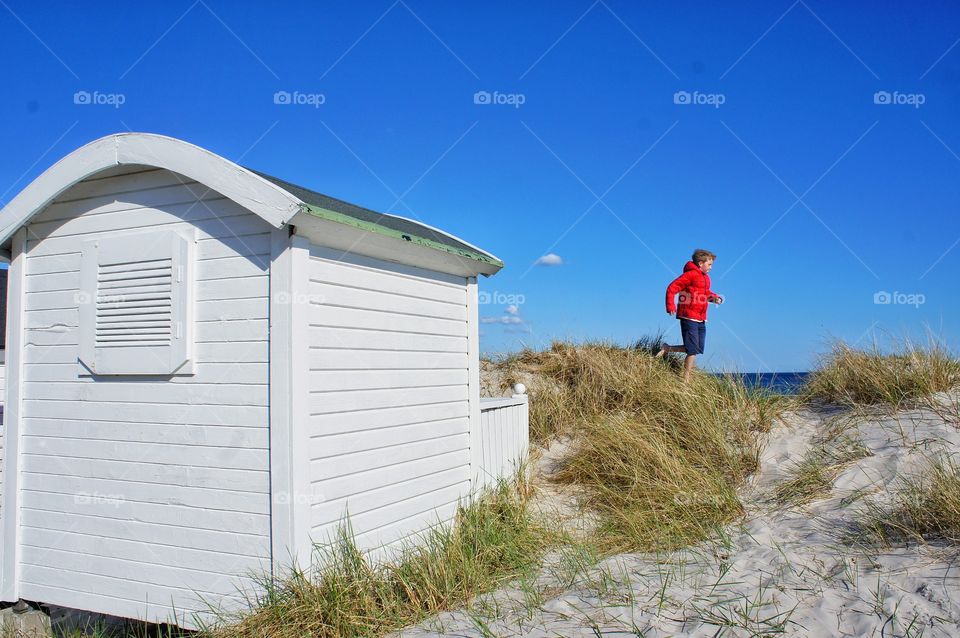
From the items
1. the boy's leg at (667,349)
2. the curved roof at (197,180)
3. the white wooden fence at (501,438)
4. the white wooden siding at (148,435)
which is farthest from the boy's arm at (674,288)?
the white wooden siding at (148,435)

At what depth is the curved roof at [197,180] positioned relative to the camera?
473 centimetres

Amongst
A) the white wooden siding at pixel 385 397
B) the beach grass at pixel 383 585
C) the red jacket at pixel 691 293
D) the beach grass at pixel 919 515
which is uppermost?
the red jacket at pixel 691 293

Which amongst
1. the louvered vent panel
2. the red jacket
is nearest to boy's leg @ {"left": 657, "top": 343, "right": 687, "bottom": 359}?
the red jacket

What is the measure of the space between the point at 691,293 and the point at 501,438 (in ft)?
12.2

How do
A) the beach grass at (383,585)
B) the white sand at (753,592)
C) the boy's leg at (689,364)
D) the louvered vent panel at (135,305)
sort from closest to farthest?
1. the white sand at (753,592)
2. the beach grass at (383,585)
3. the louvered vent panel at (135,305)
4. the boy's leg at (689,364)

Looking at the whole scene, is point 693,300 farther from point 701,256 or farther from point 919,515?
point 919,515

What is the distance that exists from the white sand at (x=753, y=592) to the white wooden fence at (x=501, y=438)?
5.73 ft

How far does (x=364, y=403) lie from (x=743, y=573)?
308cm

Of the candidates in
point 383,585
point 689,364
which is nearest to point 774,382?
point 689,364

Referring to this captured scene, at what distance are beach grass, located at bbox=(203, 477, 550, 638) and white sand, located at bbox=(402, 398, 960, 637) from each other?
19cm

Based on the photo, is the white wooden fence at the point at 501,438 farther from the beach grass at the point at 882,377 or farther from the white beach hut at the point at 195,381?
the beach grass at the point at 882,377

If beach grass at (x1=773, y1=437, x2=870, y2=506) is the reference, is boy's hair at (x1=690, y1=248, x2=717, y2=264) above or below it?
above

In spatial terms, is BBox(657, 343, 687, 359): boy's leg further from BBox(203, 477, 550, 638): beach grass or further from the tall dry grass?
BBox(203, 477, 550, 638): beach grass

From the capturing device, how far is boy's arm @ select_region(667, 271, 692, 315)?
378 inches
